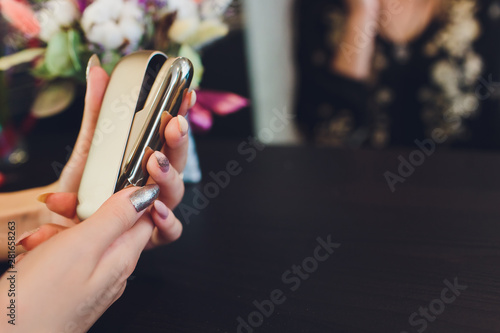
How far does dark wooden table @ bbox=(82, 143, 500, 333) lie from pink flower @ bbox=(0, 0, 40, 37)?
1.04ft

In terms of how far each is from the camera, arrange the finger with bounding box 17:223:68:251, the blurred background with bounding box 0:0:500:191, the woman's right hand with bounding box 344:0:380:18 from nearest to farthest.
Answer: the finger with bounding box 17:223:68:251, the blurred background with bounding box 0:0:500:191, the woman's right hand with bounding box 344:0:380:18

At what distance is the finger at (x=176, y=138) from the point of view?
16.7 inches

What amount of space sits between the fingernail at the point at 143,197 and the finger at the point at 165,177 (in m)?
0.02

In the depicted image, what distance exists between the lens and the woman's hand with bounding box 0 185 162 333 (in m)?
0.29

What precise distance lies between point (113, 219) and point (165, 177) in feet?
0.33

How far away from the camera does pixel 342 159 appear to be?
709mm

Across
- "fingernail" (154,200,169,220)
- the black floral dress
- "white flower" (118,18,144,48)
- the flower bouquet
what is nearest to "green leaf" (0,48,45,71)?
the flower bouquet

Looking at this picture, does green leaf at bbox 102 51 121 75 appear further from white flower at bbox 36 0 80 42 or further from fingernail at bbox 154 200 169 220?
fingernail at bbox 154 200 169 220

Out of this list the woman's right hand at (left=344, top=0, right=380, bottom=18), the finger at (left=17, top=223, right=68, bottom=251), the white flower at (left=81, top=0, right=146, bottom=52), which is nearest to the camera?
the finger at (left=17, top=223, right=68, bottom=251)

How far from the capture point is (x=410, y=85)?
4.68 ft

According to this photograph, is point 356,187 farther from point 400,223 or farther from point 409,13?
point 409,13

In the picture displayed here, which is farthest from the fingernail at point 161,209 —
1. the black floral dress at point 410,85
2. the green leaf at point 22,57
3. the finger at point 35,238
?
the black floral dress at point 410,85

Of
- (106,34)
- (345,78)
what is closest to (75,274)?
(106,34)

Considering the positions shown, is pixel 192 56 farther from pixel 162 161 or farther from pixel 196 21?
pixel 162 161
